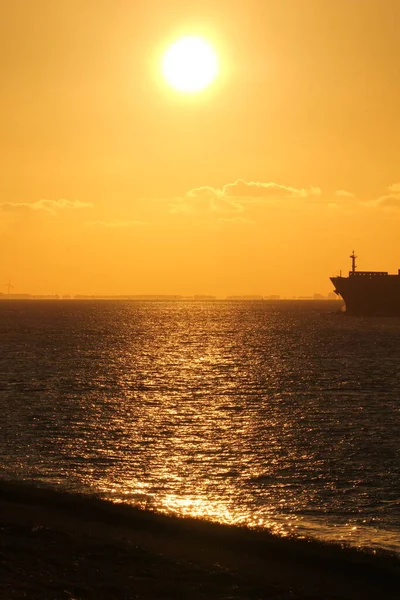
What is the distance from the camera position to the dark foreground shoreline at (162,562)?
468 inches

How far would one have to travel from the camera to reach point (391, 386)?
47.9m

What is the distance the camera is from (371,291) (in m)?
160

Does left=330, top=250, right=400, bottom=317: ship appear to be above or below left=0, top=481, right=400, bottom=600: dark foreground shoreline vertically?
above

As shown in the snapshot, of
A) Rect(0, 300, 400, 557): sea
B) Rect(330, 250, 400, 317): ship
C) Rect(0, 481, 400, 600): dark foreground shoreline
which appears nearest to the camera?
Rect(0, 481, 400, 600): dark foreground shoreline

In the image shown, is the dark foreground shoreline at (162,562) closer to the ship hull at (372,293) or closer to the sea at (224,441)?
the sea at (224,441)

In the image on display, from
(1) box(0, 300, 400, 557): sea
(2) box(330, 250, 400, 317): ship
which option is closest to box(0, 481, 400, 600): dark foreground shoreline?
(1) box(0, 300, 400, 557): sea

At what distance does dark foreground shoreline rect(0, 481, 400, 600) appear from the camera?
1188cm

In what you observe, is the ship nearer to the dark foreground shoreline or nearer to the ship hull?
the ship hull

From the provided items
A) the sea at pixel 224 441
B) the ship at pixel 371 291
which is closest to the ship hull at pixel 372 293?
the ship at pixel 371 291

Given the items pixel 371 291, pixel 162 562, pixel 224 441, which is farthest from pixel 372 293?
pixel 162 562

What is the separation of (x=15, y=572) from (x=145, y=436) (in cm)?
1776

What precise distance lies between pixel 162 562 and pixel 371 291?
151998mm

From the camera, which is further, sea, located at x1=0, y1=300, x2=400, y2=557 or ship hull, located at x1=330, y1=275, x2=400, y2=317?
ship hull, located at x1=330, y1=275, x2=400, y2=317

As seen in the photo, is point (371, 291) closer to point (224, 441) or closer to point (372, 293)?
point (372, 293)
